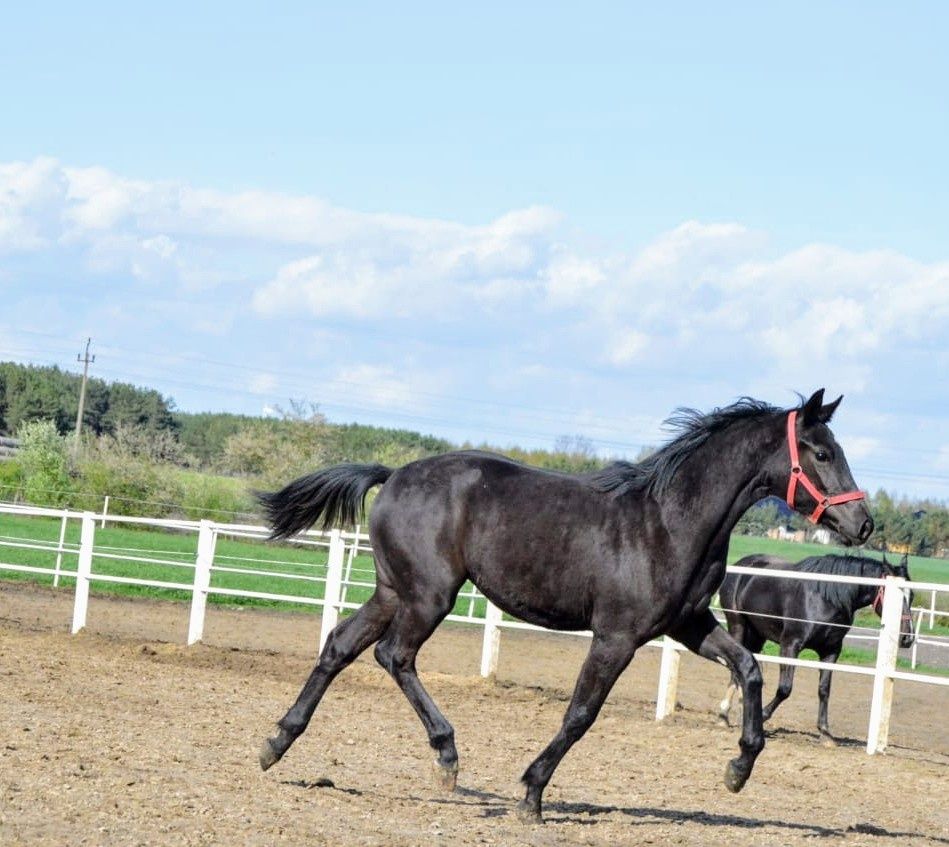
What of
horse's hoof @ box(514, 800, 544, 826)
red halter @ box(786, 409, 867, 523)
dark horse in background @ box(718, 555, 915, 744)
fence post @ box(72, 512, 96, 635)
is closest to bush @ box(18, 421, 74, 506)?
fence post @ box(72, 512, 96, 635)

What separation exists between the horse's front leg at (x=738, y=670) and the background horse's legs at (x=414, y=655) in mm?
1140

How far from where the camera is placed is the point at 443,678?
1293 cm

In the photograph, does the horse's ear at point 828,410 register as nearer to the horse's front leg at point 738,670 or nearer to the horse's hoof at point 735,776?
the horse's front leg at point 738,670

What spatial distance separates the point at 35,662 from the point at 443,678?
380cm

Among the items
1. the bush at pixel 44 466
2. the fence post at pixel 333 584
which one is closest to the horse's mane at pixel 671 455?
the fence post at pixel 333 584

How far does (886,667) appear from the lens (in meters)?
10.6

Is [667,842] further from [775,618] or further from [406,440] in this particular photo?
[406,440]

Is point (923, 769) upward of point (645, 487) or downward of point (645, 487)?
downward

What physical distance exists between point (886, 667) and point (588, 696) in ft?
17.8

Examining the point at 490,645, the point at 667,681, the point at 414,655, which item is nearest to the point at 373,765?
the point at 414,655

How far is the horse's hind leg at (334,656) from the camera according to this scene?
6.48 meters

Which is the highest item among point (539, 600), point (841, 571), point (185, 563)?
point (841, 571)

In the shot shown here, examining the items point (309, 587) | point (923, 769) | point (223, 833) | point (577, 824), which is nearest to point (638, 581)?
point (577, 824)

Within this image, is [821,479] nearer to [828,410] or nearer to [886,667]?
[828,410]
